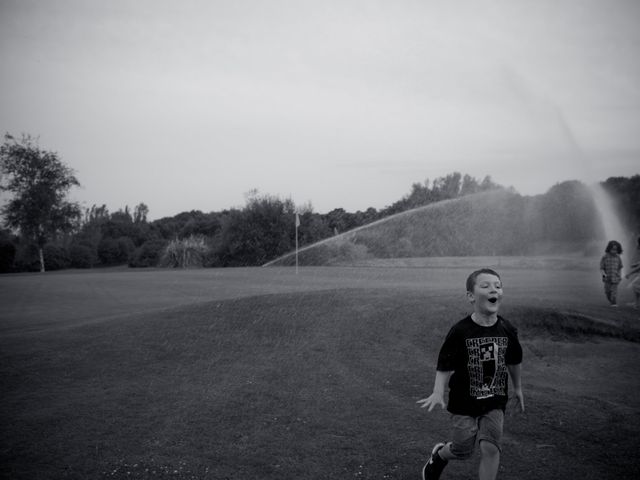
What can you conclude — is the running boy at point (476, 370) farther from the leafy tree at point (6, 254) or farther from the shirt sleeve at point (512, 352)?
the leafy tree at point (6, 254)

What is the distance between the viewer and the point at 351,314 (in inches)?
462

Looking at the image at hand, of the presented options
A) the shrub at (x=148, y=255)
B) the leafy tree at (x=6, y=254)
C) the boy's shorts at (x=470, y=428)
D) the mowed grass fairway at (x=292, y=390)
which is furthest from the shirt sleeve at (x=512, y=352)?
the leafy tree at (x=6, y=254)

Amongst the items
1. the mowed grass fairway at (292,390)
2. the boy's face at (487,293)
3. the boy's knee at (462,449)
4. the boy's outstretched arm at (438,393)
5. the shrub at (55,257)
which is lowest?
the mowed grass fairway at (292,390)

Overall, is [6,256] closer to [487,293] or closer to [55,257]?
[55,257]

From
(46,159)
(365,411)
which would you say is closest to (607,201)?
(365,411)

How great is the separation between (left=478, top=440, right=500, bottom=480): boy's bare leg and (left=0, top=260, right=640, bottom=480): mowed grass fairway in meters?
1.04

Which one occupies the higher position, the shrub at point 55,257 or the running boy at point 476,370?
the shrub at point 55,257

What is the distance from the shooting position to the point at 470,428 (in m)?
4.34

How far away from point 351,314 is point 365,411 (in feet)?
16.6

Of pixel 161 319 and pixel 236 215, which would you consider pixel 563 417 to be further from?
pixel 236 215

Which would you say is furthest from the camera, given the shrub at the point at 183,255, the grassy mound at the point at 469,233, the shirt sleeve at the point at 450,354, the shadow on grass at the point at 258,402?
the shrub at the point at 183,255

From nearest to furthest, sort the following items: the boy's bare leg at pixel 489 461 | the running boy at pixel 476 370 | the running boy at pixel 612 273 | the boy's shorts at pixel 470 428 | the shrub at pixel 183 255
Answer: the boy's bare leg at pixel 489 461 → the boy's shorts at pixel 470 428 → the running boy at pixel 476 370 → the running boy at pixel 612 273 → the shrub at pixel 183 255

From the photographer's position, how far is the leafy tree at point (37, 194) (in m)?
50.2

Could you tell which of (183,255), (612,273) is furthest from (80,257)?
(612,273)
